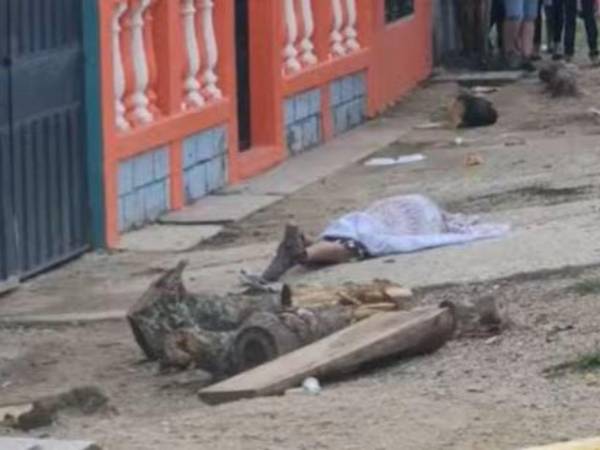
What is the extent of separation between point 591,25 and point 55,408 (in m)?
16.6

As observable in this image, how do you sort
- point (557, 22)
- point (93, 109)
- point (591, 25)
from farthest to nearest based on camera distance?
point (557, 22), point (591, 25), point (93, 109)

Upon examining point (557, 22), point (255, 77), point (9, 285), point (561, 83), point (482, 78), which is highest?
point (255, 77)

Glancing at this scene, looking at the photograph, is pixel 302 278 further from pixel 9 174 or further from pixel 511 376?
pixel 511 376

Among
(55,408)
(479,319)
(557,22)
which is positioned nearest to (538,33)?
(557,22)

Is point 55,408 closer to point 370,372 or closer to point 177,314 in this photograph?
point 370,372

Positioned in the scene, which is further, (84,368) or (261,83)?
(261,83)

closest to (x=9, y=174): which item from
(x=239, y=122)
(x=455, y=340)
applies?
(x=455, y=340)

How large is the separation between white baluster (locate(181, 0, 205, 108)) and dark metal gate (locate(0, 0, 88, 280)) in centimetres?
192

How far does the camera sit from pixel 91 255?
1134 centimetres

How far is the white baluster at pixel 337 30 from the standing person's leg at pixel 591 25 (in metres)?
5.98

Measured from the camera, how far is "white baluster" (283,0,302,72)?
15562 mm

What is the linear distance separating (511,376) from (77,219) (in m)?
4.46

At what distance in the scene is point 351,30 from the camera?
701 inches

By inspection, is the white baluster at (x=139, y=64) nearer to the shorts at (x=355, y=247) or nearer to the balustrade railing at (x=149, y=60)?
the balustrade railing at (x=149, y=60)
